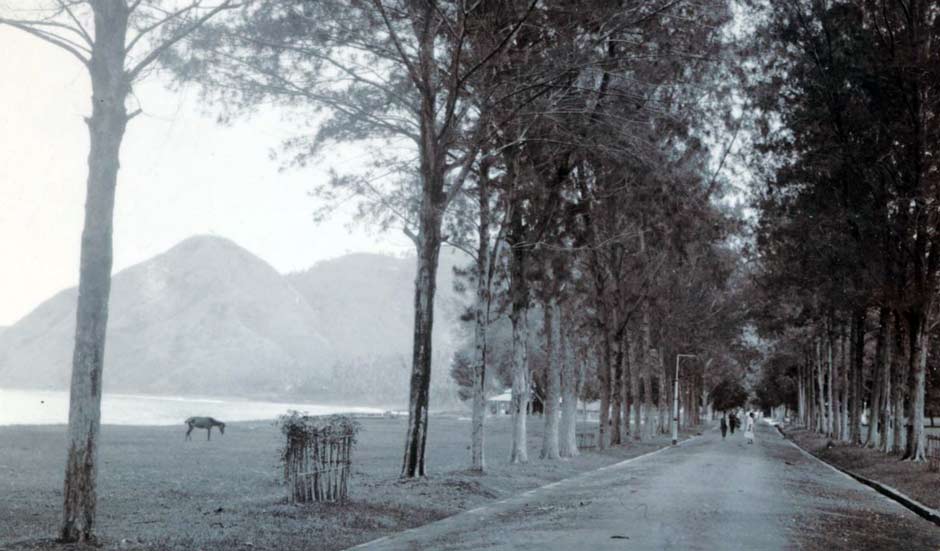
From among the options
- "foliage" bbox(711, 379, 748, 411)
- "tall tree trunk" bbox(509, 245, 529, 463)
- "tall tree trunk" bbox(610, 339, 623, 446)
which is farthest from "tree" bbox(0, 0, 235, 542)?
"foliage" bbox(711, 379, 748, 411)

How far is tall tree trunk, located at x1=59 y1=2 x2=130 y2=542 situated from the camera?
1089 centimetres

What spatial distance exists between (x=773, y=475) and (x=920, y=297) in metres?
7.40

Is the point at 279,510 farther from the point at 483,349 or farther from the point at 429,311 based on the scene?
the point at 483,349

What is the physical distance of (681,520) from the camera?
1466 centimetres

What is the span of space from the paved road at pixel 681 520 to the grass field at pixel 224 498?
36.7 inches

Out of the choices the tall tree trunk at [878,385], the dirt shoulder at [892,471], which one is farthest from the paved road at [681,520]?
the tall tree trunk at [878,385]

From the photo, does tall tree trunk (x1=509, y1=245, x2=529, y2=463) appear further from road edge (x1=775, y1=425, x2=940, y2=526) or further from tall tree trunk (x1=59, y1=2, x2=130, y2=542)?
tall tree trunk (x1=59, y1=2, x2=130, y2=542)

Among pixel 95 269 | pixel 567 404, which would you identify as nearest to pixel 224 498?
pixel 95 269

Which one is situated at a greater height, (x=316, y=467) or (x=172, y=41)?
(x=172, y=41)

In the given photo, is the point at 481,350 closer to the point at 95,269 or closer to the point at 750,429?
the point at 95,269

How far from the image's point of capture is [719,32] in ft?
→ 79.0

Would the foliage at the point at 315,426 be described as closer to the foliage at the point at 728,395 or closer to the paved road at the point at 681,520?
the paved road at the point at 681,520

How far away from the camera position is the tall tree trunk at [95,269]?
35.7 ft

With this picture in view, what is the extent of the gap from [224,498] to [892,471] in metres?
18.7
